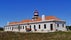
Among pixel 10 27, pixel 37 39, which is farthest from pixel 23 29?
pixel 37 39

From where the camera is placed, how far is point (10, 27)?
6191 centimetres

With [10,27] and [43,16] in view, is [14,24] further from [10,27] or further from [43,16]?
[43,16]

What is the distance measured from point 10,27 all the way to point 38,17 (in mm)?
11321

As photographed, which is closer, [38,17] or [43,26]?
[43,26]

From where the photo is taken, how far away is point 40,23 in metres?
48.9

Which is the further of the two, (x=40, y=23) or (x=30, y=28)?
(x=30, y=28)

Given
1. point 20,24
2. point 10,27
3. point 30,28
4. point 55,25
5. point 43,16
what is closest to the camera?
point 55,25

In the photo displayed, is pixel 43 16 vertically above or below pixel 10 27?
above

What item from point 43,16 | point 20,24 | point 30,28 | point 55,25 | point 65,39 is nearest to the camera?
point 65,39

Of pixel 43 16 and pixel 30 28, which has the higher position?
pixel 43 16

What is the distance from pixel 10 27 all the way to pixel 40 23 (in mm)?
15850

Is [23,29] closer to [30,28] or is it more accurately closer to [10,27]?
[30,28]

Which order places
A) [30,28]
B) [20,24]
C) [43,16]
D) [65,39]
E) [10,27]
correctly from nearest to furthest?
1. [65,39]
2. [43,16]
3. [30,28]
4. [20,24]
5. [10,27]

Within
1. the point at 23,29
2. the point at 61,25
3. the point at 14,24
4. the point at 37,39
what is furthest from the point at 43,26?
the point at 37,39
